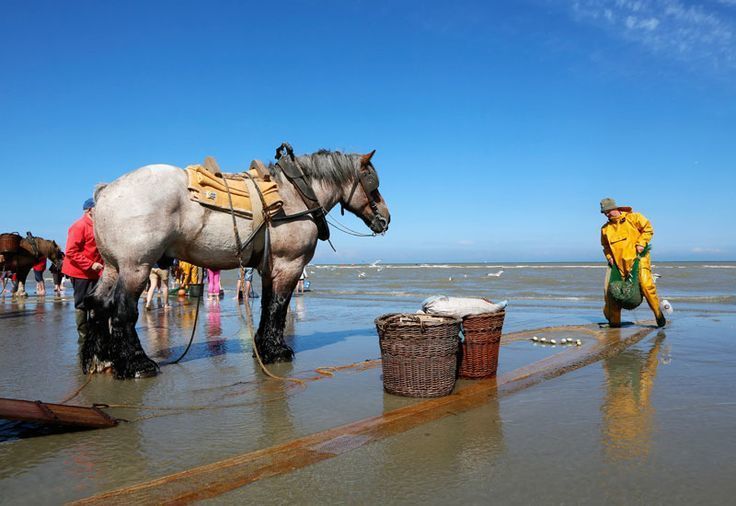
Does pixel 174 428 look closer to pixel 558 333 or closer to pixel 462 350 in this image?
pixel 462 350

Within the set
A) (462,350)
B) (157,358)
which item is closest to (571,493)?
(462,350)

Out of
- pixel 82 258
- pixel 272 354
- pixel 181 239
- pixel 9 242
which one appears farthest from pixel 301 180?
pixel 9 242

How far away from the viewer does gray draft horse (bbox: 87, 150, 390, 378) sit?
16.3ft

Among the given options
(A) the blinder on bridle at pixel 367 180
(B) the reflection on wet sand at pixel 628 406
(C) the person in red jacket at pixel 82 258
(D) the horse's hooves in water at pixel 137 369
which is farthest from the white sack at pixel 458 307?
(C) the person in red jacket at pixel 82 258

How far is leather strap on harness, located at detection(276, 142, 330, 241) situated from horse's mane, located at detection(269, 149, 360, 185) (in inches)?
4.0

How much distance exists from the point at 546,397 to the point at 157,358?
4.82 metres

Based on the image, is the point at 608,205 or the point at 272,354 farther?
the point at 608,205

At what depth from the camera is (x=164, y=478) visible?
2.75 m

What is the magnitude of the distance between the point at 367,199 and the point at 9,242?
11518 mm

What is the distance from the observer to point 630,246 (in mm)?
8555

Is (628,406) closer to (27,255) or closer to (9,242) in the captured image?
(9,242)

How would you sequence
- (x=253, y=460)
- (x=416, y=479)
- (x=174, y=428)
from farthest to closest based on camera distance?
1. (x=174, y=428)
2. (x=253, y=460)
3. (x=416, y=479)

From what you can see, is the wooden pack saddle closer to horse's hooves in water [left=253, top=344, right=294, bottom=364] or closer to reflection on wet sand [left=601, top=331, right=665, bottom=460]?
horse's hooves in water [left=253, top=344, right=294, bottom=364]

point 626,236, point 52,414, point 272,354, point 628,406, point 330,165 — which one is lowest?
point 628,406
